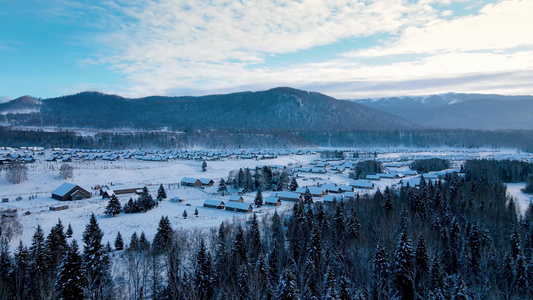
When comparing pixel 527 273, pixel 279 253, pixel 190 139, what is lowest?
pixel 527 273

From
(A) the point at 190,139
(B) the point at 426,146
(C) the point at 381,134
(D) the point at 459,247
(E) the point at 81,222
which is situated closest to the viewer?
(D) the point at 459,247

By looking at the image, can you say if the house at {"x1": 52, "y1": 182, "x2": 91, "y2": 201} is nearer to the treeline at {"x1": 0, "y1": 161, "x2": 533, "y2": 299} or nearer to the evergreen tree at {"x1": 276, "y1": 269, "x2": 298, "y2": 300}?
the treeline at {"x1": 0, "y1": 161, "x2": 533, "y2": 299}

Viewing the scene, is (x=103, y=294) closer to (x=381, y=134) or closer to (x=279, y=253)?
(x=279, y=253)

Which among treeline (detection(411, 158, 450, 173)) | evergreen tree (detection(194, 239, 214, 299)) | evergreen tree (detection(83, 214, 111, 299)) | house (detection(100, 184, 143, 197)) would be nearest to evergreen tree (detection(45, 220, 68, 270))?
evergreen tree (detection(83, 214, 111, 299))

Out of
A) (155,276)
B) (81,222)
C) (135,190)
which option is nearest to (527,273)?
(155,276)

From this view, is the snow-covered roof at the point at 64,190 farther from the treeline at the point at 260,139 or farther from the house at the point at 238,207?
the treeline at the point at 260,139

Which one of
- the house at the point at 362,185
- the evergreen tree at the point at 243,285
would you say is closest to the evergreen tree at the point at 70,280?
the evergreen tree at the point at 243,285

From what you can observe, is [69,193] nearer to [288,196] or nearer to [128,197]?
[128,197]
